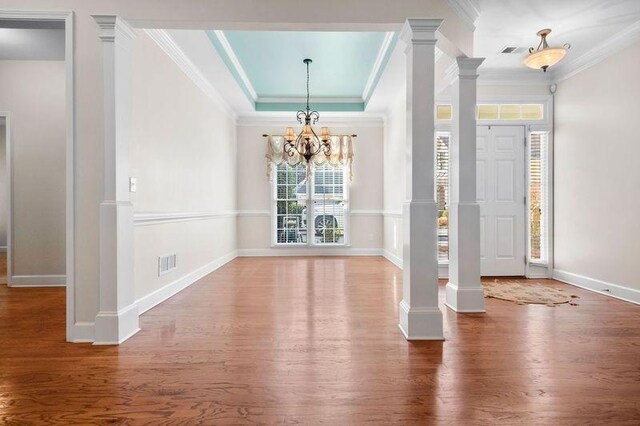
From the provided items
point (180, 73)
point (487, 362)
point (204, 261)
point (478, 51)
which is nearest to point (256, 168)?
point (204, 261)

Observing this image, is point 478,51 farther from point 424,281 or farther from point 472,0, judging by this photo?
point 424,281

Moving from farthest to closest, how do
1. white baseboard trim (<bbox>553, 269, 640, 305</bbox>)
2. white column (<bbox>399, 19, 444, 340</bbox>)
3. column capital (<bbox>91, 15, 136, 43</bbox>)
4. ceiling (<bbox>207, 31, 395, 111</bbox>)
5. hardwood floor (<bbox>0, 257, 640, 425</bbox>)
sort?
ceiling (<bbox>207, 31, 395, 111</bbox>) < white baseboard trim (<bbox>553, 269, 640, 305</bbox>) < white column (<bbox>399, 19, 444, 340</bbox>) < column capital (<bbox>91, 15, 136, 43</bbox>) < hardwood floor (<bbox>0, 257, 640, 425</bbox>)

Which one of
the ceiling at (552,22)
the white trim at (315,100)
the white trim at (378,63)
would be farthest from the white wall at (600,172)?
the white trim at (315,100)

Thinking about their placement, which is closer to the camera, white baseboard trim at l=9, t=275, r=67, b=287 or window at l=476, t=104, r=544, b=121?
white baseboard trim at l=9, t=275, r=67, b=287

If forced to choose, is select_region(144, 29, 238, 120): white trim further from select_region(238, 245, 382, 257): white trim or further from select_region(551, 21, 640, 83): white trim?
select_region(551, 21, 640, 83): white trim

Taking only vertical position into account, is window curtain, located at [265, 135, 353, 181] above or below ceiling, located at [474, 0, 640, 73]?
below

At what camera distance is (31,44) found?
13.6ft

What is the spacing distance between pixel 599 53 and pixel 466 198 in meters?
2.71

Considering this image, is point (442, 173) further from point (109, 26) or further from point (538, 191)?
point (109, 26)

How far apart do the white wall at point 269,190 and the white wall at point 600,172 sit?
3212 millimetres

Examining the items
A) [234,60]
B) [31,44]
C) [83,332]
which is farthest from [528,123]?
[31,44]

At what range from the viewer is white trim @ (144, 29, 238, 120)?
358 centimetres

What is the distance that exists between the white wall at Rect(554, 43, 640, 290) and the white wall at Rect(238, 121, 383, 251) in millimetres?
3212

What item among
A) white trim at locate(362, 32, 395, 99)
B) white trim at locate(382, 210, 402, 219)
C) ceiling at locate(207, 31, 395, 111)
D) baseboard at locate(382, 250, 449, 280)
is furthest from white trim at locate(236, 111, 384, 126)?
baseboard at locate(382, 250, 449, 280)
